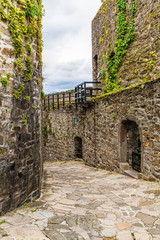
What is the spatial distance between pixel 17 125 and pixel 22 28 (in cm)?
176

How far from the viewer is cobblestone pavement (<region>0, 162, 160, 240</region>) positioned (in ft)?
8.16

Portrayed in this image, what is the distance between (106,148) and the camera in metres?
7.75

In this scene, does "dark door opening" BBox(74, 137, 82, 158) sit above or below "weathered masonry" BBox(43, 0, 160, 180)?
below

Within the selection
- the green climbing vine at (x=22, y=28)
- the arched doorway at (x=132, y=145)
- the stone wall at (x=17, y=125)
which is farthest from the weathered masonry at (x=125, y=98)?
the green climbing vine at (x=22, y=28)

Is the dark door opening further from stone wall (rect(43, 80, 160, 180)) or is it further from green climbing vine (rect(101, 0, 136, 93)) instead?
green climbing vine (rect(101, 0, 136, 93))

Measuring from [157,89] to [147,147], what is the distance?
5.15 feet

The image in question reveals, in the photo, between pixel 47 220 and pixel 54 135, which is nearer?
pixel 47 220

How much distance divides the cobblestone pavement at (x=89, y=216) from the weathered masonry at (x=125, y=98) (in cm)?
140

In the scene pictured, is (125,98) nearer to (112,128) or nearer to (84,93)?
(112,128)

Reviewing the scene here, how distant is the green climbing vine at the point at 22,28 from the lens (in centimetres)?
311

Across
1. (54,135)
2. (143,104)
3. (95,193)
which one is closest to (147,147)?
(143,104)

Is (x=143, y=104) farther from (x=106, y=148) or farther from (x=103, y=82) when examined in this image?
(x=103, y=82)

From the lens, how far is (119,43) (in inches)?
325

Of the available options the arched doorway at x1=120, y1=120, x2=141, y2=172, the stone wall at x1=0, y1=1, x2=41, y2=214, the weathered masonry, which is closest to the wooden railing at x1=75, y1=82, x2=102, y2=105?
the weathered masonry
